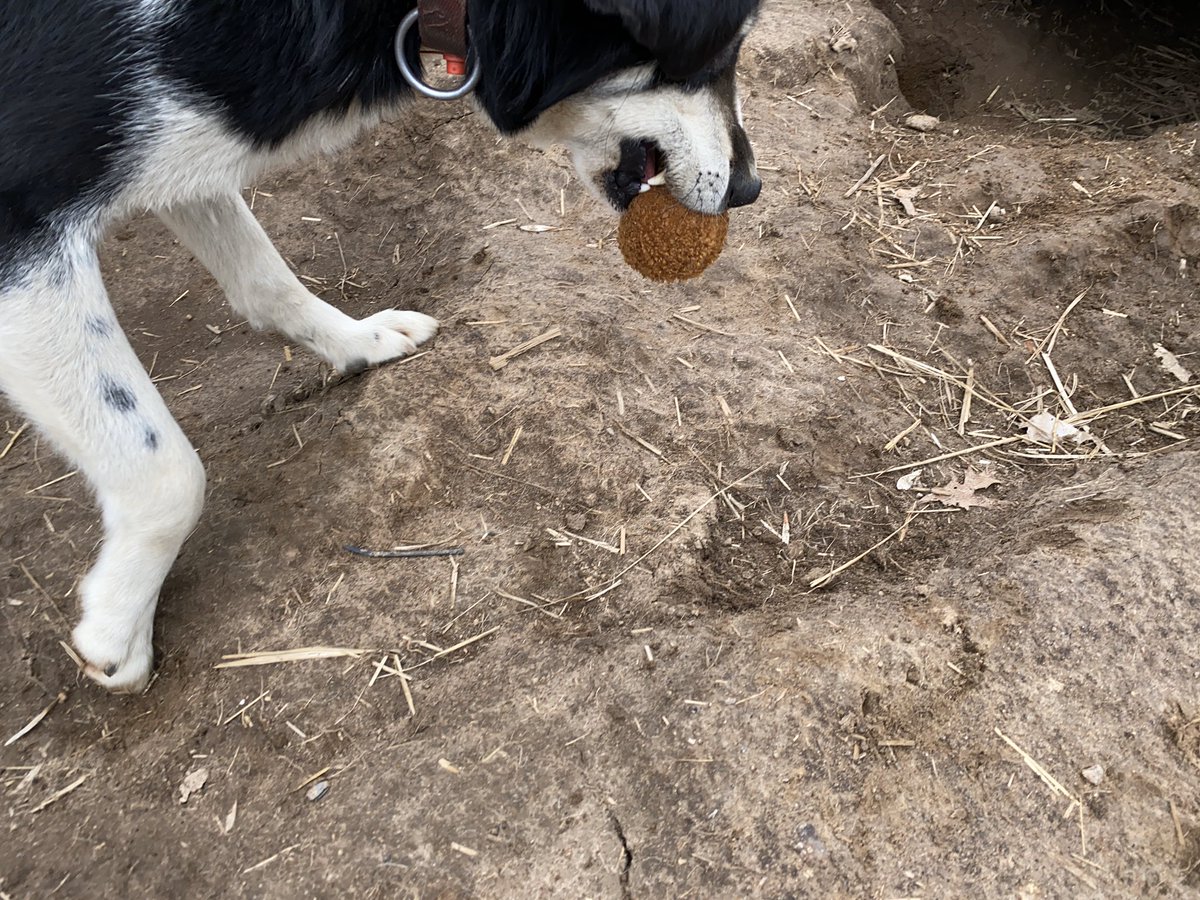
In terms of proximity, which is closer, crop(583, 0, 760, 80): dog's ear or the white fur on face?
crop(583, 0, 760, 80): dog's ear

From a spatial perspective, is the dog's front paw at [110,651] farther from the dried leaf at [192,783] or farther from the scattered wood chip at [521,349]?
the scattered wood chip at [521,349]

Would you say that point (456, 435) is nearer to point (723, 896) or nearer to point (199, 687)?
point (199, 687)

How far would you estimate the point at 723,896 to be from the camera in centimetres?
180

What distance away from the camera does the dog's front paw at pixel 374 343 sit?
295cm

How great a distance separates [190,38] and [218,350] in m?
1.71

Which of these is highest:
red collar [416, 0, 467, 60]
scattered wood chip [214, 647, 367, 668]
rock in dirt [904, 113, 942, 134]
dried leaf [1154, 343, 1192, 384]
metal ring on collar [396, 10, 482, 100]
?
red collar [416, 0, 467, 60]

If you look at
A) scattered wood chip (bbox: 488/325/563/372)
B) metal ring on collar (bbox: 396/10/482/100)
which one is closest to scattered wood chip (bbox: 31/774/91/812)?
scattered wood chip (bbox: 488/325/563/372)

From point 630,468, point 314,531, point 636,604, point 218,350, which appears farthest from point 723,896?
point 218,350

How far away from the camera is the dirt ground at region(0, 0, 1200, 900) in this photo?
190cm

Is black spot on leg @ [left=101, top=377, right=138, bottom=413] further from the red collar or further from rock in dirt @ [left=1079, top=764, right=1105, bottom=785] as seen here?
rock in dirt @ [left=1079, top=764, right=1105, bottom=785]

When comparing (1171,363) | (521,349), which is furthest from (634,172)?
(1171,363)

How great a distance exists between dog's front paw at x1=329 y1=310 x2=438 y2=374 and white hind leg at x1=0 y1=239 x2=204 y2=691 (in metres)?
0.86

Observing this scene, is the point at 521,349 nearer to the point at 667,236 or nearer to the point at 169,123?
the point at 667,236

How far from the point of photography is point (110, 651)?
2.15 m
